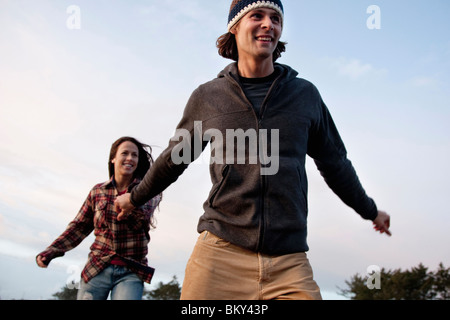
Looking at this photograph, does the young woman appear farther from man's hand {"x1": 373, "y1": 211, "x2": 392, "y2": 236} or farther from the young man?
man's hand {"x1": 373, "y1": 211, "x2": 392, "y2": 236}

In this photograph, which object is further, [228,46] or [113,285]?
[113,285]

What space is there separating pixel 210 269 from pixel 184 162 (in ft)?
2.86

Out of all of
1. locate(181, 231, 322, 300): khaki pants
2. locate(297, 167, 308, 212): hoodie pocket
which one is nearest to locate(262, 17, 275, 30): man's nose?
Answer: locate(297, 167, 308, 212): hoodie pocket

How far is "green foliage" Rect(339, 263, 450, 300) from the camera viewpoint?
107 feet

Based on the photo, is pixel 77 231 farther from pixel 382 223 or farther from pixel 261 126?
pixel 382 223

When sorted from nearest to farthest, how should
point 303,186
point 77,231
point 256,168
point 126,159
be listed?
point 256,168
point 303,186
point 77,231
point 126,159

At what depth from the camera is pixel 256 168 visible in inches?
112

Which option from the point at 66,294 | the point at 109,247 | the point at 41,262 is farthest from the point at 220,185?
the point at 66,294

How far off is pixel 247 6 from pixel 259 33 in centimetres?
26

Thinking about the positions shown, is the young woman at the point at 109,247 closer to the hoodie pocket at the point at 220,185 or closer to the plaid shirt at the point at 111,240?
the plaid shirt at the point at 111,240

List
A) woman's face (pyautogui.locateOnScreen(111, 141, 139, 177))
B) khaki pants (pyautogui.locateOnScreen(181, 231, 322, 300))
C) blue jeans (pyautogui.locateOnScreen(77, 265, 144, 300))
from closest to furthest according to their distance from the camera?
khaki pants (pyautogui.locateOnScreen(181, 231, 322, 300))
blue jeans (pyautogui.locateOnScreen(77, 265, 144, 300))
woman's face (pyautogui.locateOnScreen(111, 141, 139, 177))

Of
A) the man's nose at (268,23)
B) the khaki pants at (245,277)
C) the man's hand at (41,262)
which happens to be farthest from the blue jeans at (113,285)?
the man's nose at (268,23)

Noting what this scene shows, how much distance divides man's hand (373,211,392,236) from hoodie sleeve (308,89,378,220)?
4cm

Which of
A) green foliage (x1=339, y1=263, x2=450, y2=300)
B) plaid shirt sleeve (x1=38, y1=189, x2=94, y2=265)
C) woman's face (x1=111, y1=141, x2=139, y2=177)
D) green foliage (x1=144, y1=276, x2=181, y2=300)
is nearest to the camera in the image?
plaid shirt sleeve (x1=38, y1=189, x2=94, y2=265)
